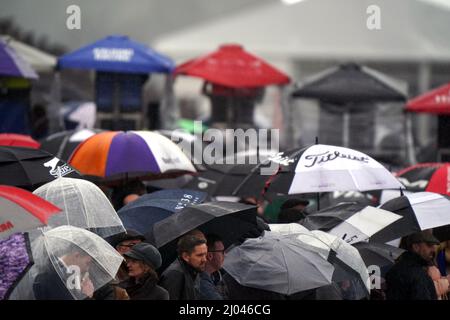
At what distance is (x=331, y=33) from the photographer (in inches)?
1121

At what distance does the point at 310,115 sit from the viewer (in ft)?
59.7

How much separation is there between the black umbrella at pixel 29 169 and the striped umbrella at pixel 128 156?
122cm

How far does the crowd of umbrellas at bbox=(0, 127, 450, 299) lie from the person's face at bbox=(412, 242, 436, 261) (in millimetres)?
153

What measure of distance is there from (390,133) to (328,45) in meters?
10.5

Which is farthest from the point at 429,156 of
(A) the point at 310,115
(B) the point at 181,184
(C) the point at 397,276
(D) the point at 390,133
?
(C) the point at 397,276

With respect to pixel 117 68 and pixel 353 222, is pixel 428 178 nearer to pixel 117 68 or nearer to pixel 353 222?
pixel 353 222

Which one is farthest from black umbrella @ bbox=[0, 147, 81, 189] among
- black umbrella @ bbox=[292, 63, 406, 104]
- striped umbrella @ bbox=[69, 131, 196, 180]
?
black umbrella @ bbox=[292, 63, 406, 104]

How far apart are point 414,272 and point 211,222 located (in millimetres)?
1541

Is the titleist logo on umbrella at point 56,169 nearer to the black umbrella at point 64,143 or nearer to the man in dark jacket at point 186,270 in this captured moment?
the man in dark jacket at point 186,270

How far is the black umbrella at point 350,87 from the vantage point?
17500mm

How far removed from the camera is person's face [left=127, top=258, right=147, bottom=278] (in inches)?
295

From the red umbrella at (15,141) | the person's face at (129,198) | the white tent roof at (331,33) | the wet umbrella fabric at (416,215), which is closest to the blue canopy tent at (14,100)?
the red umbrella at (15,141)

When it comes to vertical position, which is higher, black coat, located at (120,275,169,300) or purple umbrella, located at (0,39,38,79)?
purple umbrella, located at (0,39,38,79)

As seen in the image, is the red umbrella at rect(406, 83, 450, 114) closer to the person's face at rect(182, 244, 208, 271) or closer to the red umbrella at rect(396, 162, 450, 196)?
the red umbrella at rect(396, 162, 450, 196)
